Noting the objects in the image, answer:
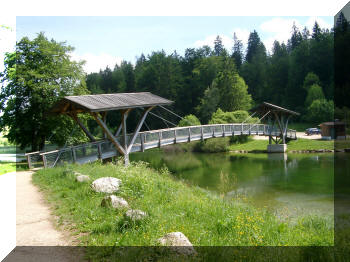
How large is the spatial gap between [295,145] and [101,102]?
19928mm

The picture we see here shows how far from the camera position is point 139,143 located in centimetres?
1764

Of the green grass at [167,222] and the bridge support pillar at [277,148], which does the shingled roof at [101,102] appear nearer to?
the green grass at [167,222]

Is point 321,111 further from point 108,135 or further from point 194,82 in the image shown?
point 108,135

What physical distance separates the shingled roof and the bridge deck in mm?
1921

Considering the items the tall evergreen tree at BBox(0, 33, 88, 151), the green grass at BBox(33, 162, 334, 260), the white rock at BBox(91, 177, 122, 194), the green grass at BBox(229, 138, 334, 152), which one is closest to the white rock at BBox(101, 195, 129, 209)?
the green grass at BBox(33, 162, 334, 260)

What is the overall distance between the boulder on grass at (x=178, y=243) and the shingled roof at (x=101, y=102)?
9489mm

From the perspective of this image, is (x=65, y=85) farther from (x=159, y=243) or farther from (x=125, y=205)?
(x=159, y=243)

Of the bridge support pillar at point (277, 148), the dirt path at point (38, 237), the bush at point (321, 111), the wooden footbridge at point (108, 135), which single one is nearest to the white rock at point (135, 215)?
the dirt path at point (38, 237)

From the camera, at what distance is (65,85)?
1972 cm

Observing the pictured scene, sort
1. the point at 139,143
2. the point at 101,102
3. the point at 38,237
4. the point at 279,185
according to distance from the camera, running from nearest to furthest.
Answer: the point at 38,237
the point at 279,185
the point at 101,102
the point at 139,143

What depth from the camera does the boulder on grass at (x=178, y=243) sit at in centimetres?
424

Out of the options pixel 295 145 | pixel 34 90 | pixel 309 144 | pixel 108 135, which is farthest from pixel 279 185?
pixel 295 145

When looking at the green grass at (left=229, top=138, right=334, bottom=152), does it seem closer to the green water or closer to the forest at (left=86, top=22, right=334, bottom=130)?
the green water

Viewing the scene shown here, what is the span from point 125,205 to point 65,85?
15.4 meters
